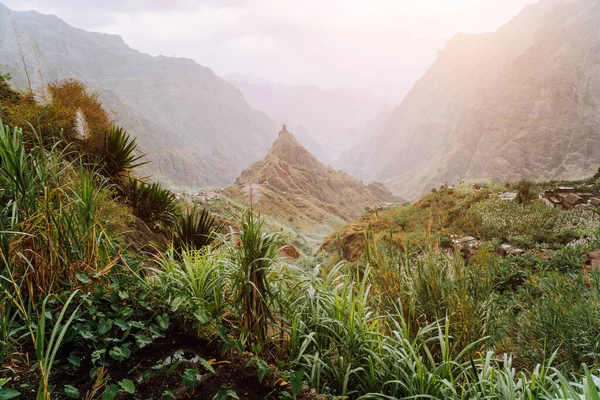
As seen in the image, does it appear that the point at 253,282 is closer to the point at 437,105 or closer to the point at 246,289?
the point at 246,289

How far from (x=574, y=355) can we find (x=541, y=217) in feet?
22.8

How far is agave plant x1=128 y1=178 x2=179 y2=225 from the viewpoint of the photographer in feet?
19.9

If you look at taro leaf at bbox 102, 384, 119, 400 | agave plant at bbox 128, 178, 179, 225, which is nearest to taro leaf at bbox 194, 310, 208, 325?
taro leaf at bbox 102, 384, 119, 400

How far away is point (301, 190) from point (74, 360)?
138 feet

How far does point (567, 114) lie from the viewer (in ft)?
223

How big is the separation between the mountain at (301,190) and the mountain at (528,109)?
97.3 feet

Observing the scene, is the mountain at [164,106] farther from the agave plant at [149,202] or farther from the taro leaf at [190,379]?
the taro leaf at [190,379]

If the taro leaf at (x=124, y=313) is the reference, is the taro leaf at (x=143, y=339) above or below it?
below

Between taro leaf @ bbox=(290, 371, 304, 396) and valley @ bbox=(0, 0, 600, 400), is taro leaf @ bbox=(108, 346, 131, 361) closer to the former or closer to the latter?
valley @ bbox=(0, 0, 600, 400)

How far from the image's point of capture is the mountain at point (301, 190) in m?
31.1

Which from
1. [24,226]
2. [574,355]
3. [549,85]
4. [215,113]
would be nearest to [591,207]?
[574,355]

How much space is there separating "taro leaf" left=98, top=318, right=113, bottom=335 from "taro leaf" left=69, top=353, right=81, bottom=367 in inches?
5.7

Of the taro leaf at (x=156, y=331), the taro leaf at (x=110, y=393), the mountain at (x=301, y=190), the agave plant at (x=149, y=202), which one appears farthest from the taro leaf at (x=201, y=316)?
the mountain at (x=301, y=190)

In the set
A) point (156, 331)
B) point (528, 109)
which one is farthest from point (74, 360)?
point (528, 109)
